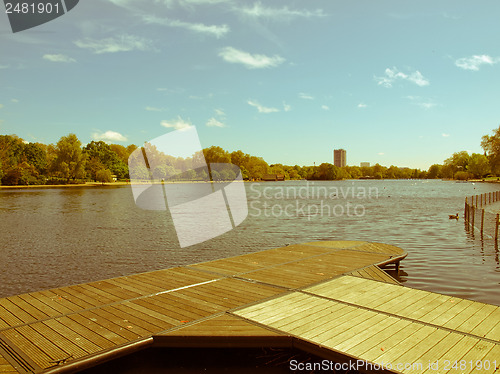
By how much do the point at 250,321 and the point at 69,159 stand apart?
132145 mm

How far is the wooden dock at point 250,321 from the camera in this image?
239 inches

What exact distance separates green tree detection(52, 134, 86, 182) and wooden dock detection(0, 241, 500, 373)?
125398 millimetres

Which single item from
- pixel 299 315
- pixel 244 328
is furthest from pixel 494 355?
pixel 244 328

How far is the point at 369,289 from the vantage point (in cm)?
968

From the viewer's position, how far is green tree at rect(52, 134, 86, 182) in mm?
122062

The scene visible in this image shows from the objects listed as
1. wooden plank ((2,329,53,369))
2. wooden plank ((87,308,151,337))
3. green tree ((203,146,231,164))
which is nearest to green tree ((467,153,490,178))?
green tree ((203,146,231,164))

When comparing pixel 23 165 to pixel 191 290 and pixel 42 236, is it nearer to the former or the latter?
pixel 42 236

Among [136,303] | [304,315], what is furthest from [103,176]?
[304,315]

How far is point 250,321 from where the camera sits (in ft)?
24.5

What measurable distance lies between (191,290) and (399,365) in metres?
5.60

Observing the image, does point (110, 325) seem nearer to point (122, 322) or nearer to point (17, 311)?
point (122, 322)

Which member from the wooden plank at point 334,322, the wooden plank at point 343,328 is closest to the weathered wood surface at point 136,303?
the wooden plank at point 334,322

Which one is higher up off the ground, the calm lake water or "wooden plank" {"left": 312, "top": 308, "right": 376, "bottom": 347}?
"wooden plank" {"left": 312, "top": 308, "right": 376, "bottom": 347}

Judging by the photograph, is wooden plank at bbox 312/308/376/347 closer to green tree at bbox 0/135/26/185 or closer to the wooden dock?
the wooden dock
